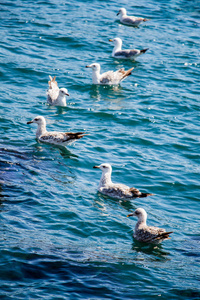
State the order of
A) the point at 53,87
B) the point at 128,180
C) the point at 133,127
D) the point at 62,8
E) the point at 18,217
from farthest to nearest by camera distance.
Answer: the point at 62,8 < the point at 53,87 < the point at 133,127 < the point at 128,180 < the point at 18,217

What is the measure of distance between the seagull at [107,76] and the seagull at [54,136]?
17.2 ft

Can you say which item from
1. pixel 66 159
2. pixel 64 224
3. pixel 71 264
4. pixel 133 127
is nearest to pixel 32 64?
pixel 133 127

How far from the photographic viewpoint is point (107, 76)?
22062mm

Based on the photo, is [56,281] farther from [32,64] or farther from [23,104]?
[32,64]

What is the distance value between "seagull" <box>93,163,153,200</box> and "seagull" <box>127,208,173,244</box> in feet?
4.16

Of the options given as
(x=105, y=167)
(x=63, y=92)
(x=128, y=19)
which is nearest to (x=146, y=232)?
(x=105, y=167)

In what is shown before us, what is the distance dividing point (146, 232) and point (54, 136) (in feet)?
19.5

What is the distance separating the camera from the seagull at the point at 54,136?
54.0ft

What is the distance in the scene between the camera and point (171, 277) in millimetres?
10648

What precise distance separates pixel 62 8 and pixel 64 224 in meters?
20.6

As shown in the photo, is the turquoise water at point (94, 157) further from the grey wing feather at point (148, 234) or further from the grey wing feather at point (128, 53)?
the grey wing feather at point (128, 53)

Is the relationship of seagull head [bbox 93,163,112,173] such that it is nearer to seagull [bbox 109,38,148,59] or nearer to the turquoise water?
the turquoise water

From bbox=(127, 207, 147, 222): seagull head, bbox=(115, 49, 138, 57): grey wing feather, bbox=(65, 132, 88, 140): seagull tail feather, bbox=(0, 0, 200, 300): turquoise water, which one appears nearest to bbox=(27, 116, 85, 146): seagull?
bbox=(65, 132, 88, 140): seagull tail feather

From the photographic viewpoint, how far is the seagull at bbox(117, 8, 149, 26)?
2885 cm
